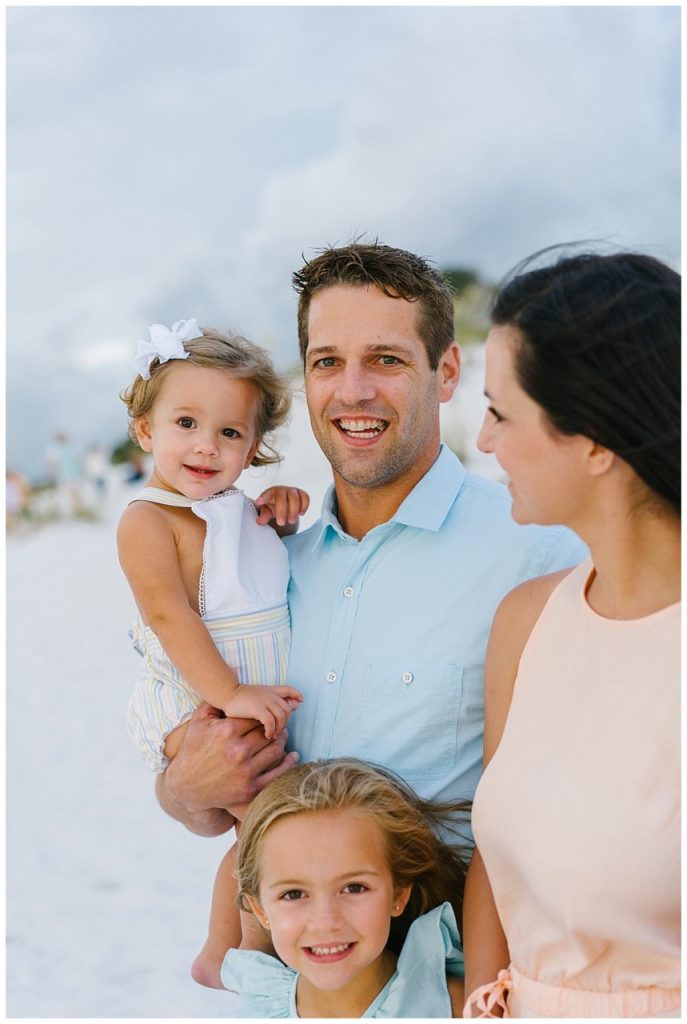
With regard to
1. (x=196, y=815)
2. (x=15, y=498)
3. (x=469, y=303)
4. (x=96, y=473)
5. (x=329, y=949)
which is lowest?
(x=329, y=949)

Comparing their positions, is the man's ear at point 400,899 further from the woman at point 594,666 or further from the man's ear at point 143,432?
the man's ear at point 143,432

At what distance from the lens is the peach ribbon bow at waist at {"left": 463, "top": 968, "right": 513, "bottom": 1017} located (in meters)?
2.17

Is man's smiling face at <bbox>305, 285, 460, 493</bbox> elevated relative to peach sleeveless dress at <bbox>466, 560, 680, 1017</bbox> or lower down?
elevated

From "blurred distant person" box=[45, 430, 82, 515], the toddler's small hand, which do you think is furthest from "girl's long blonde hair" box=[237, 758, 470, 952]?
"blurred distant person" box=[45, 430, 82, 515]

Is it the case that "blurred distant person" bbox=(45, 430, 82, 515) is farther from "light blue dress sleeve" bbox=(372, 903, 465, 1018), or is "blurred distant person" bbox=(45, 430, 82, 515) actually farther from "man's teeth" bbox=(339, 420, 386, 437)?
"light blue dress sleeve" bbox=(372, 903, 465, 1018)

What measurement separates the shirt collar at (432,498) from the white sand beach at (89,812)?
20.6 feet

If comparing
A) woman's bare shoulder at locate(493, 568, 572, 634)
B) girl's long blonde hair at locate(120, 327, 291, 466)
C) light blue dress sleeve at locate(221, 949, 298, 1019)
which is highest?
girl's long blonde hair at locate(120, 327, 291, 466)

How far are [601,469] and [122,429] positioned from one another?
60.9 ft

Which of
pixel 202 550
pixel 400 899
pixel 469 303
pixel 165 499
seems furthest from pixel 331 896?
pixel 469 303

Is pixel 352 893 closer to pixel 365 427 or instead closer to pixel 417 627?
pixel 417 627

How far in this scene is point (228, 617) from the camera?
2816 millimetres

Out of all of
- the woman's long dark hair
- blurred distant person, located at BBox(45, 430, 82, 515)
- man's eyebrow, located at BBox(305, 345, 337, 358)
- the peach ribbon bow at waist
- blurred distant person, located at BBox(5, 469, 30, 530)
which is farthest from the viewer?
blurred distant person, located at BBox(45, 430, 82, 515)

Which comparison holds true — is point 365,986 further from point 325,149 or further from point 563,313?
point 325,149

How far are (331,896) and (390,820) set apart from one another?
0.19 meters
